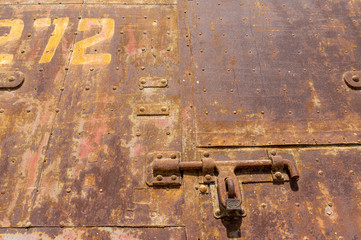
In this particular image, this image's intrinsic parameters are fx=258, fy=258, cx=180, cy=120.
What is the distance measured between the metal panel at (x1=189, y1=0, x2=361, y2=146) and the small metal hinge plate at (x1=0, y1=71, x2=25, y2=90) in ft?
4.97

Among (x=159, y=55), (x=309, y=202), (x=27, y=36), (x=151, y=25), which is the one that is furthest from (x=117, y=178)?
(x=27, y=36)

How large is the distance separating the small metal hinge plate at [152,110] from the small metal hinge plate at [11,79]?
3.52 ft

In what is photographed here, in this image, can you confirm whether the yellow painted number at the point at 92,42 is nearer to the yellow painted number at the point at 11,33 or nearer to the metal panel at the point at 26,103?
the metal panel at the point at 26,103

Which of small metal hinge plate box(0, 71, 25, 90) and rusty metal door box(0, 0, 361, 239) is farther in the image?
small metal hinge plate box(0, 71, 25, 90)

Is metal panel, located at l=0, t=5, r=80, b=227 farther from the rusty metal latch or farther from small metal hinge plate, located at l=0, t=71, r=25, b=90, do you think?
the rusty metal latch

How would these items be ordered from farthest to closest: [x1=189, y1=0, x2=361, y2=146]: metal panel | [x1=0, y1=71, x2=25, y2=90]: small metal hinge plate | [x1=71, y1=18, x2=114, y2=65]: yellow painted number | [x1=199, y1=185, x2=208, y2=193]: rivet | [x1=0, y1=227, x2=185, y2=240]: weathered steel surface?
1. [x1=71, y1=18, x2=114, y2=65]: yellow painted number
2. [x1=0, y1=71, x2=25, y2=90]: small metal hinge plate
3. [x1=189, y1=0, x2=361, y2=146]: metal panel
4. [x1=199, y1=185, x2=208, y2=193]: rivet
5. [x1=0, y1=227, x2=185, y2=240]: weathered steel surface

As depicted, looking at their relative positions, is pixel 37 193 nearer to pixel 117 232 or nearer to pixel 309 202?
pixel 117 232

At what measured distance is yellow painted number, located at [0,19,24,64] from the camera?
2.36 m

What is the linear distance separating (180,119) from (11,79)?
4.93ft

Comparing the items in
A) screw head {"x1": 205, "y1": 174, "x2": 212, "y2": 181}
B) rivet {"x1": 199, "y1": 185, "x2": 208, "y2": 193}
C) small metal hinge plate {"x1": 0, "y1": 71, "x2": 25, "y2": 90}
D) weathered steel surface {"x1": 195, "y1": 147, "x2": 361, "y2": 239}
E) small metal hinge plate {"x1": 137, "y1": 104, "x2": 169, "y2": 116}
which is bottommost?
weathered steel surface {"x1": 195, "y1": 147, "x2": 361, "y2": 239}

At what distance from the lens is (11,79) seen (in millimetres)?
2221

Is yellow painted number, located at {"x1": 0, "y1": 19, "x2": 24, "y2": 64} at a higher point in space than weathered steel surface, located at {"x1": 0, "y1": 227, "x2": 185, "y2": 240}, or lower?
higher

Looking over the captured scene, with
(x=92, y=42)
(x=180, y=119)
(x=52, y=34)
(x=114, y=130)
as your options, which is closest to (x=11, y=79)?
(x=52, y=34)

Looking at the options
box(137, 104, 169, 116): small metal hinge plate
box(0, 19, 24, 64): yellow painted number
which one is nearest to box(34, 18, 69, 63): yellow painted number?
box(0, 19, 24, 64): yellow painted number
